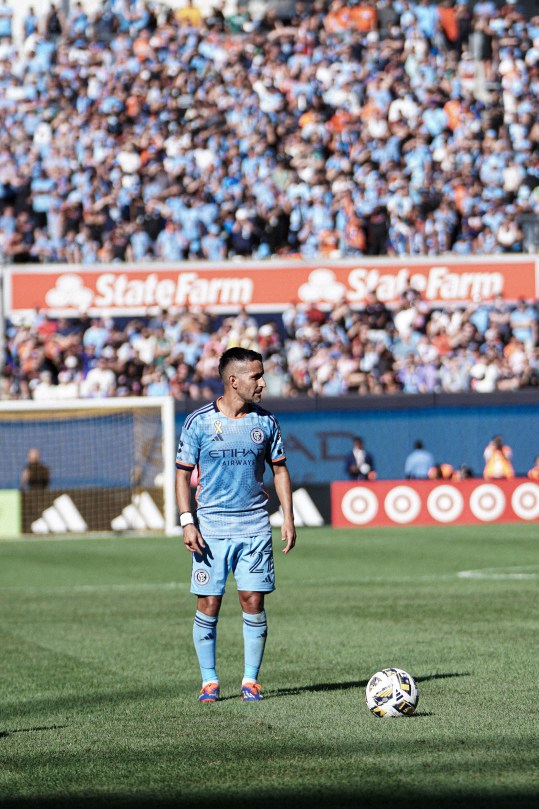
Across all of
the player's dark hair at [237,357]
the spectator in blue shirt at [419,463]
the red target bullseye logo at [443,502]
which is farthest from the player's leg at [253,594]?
the spectator in blue shirt at [419,463]

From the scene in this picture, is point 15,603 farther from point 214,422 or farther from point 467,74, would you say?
point 467,74

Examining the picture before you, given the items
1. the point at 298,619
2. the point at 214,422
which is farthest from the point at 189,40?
the point at 214,422

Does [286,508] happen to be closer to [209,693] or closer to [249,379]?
[249,379]

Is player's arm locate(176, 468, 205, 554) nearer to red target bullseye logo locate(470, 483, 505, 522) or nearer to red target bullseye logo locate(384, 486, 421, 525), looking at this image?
red target bullseye logo locate(384, 486, 421, 525)

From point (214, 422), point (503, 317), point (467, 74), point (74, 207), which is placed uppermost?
point (467, 74)

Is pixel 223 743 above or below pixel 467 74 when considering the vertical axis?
below

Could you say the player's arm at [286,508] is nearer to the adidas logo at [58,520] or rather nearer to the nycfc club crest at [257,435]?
the nycfc club crest at [257,435]

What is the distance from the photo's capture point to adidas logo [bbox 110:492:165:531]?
2820cm

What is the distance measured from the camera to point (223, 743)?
7.27 meters

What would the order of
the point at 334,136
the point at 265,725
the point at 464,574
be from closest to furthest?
the point at 265,725 → the point at 464,574 → the point at 334,136

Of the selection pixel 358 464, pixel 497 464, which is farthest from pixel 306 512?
pixel 497 464

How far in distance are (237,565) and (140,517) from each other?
19589 millimetres

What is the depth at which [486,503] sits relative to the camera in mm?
28469

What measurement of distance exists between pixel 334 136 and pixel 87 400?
9.83 meters
